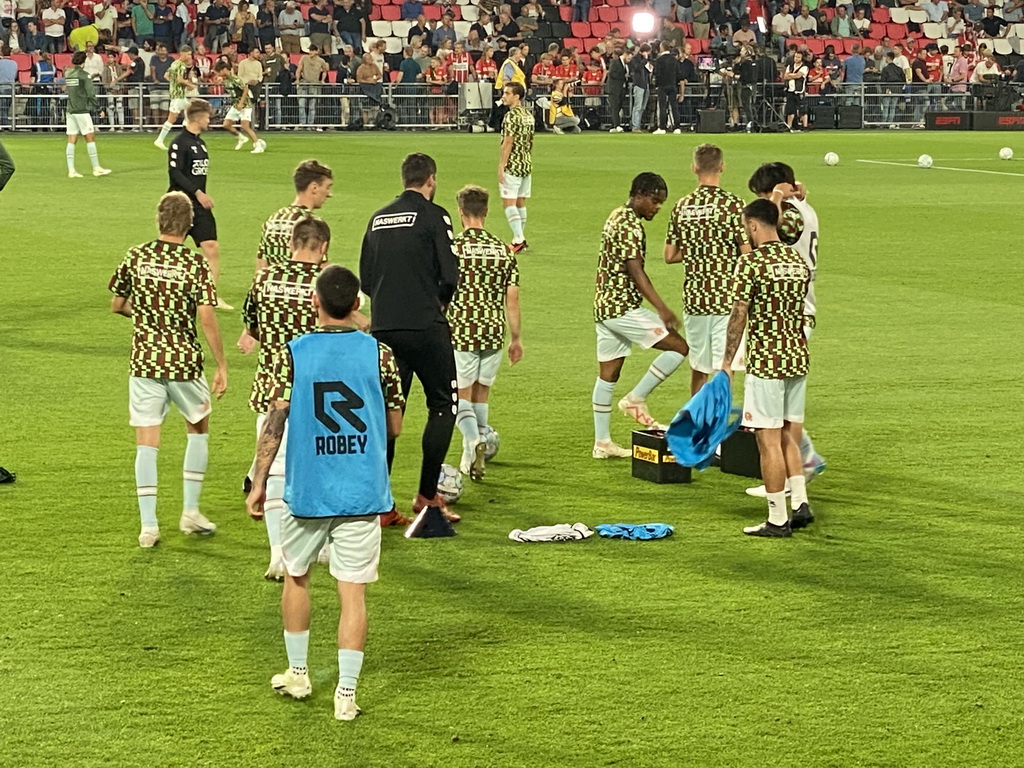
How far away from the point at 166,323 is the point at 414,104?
38.1 metres

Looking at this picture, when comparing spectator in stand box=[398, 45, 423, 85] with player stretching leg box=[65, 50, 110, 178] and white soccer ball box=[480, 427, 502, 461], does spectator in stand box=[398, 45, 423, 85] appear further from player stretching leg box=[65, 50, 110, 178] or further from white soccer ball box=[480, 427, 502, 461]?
white soccer ball box=[480, 427, 502, 461]

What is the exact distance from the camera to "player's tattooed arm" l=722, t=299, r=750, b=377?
9.49m

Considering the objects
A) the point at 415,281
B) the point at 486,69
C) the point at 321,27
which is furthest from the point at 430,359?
the point at 321,27

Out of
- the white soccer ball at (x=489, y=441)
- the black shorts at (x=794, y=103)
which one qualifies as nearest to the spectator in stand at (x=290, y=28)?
the black shorts at (x=794, y=103)

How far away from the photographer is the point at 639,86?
154 feet

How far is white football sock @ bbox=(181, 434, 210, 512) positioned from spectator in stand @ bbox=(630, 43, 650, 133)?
37954 millimetres

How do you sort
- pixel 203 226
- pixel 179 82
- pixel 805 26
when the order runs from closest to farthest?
pixel 203 226
pixel 179 82
pixel 805 26

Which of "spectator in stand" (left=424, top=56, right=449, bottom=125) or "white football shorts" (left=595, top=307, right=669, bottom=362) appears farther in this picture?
"spectator in stand" (left=424, top=56, right=449, bottom=125)

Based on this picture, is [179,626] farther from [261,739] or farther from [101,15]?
[101,15]

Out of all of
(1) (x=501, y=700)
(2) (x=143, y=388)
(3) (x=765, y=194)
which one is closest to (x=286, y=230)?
(2) (x=143, y=388)

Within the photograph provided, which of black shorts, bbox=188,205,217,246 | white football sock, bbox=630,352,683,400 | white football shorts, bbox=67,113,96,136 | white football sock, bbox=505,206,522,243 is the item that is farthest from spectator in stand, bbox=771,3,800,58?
white football sock, bbox=630,352,683,400

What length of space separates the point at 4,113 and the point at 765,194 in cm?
3517

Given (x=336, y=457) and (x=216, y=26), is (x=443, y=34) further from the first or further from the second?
(x=336, y=457)

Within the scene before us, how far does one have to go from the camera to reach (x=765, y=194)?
10.9m
